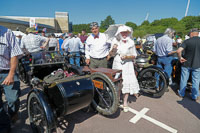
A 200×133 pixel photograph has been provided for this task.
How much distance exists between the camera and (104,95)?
2.58m

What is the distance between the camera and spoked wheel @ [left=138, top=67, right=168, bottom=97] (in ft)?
11.3

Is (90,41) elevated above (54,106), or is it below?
above

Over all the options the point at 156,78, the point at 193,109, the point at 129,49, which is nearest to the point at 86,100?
the point at 129,49

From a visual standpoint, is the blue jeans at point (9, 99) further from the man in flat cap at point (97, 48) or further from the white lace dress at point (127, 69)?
the white lace dress at point (127, 69)

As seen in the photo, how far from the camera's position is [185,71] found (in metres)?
3.61

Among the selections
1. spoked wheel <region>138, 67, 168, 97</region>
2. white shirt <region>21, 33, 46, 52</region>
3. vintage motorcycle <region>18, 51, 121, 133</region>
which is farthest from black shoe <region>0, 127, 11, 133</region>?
spoked wheel <region>138, 67, 168, 97</region>

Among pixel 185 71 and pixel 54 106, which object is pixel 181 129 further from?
pixel 54 106

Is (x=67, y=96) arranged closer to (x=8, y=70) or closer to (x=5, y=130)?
(x=8, y=70)

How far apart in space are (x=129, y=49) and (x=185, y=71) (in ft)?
6.64

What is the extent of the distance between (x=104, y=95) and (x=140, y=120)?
0.92 m

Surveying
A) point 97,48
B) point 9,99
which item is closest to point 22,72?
point 9,99

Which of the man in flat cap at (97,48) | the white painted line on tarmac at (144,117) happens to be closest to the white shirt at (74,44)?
the man in flat cap at (97,48)

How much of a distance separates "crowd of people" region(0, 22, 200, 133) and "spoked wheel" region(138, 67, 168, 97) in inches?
17.6

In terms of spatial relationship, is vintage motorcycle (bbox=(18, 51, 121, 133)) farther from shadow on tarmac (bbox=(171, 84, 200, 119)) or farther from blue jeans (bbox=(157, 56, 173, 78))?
blue jeans (bbox=(157, 56, 173, 78))
